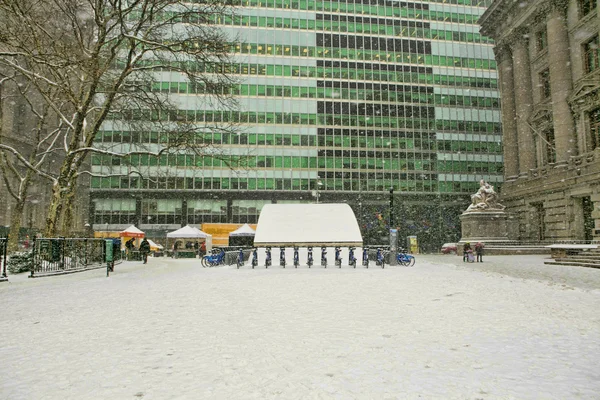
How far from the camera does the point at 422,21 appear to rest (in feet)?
210

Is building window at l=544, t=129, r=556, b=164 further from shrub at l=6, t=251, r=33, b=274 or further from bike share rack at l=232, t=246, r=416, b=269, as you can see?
shrub at l=6, t=251, r=33, b=274

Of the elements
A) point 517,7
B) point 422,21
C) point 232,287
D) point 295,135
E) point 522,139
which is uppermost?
point 422,21

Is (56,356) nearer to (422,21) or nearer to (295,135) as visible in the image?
(295,135)

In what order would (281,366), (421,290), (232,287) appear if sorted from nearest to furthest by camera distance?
(281,366) → (421,290) → (232,287)

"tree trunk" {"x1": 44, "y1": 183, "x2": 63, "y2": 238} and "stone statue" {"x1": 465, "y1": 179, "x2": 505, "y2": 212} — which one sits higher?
"stone statue" {"x1": 465, "y1": 179, "x2": 505, "y2": 212}

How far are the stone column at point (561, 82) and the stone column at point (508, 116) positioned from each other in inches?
322

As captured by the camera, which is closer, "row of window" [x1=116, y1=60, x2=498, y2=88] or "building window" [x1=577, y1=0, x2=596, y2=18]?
"building window" [x1=577, y1=0, x2=596, y2=18]

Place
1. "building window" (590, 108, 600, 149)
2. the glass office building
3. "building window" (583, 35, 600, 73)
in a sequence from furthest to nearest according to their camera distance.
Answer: the glass office building, "building window" (583, 35, 600, 73), "building window" (590, 108, 600, 149)

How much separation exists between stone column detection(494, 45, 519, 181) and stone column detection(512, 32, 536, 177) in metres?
1.67

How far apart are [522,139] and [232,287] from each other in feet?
123

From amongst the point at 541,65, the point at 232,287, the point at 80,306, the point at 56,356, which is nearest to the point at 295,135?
the point at 541,65

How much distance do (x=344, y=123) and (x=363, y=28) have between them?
47.3 ft

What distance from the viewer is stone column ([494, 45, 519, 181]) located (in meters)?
43.3

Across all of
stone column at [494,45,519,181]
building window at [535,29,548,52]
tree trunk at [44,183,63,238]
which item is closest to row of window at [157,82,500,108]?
stone column at [494,45,519,181]
